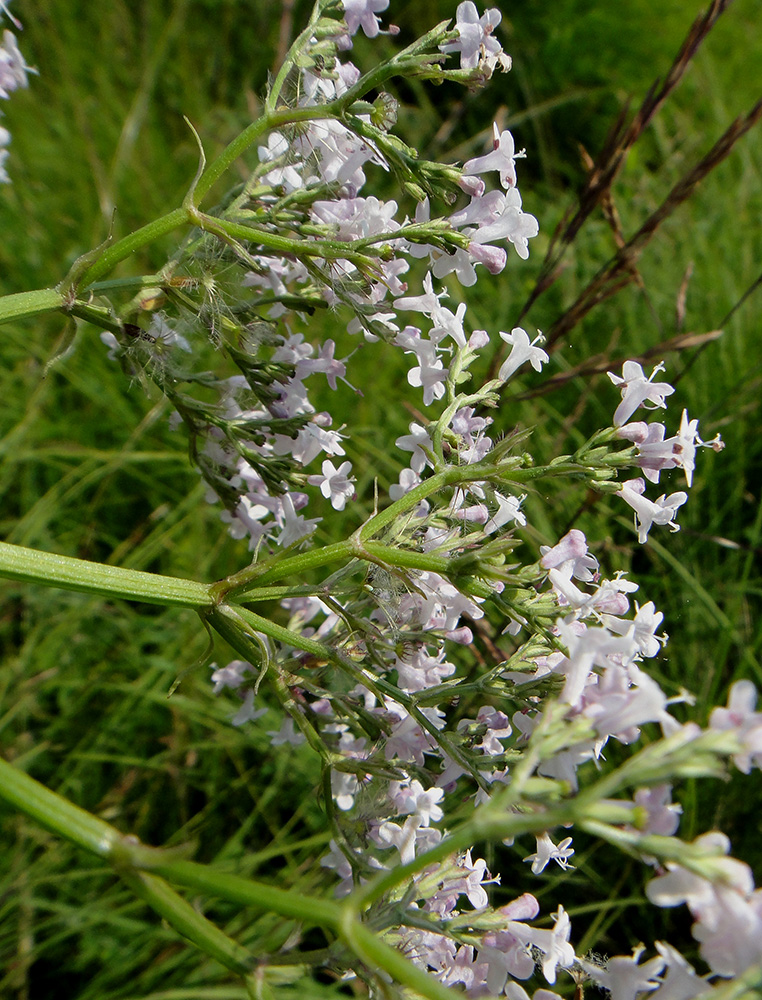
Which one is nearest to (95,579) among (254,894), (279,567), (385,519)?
(279,567)

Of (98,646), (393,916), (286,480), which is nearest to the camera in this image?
(393,916)

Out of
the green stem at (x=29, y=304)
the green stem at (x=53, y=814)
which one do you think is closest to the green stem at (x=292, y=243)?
the green stem at (x=29, y=304)

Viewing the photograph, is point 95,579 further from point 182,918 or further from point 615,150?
point 615,150

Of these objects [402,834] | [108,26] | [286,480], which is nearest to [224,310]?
[286,480]

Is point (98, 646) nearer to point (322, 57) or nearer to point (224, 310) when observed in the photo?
point (224, 310)

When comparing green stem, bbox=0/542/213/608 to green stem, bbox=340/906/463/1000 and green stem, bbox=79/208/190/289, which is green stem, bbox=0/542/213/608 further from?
green stem, bbox=340/906/463/1000

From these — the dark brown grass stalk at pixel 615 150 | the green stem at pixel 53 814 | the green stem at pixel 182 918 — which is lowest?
the green stem at pixel 182 918

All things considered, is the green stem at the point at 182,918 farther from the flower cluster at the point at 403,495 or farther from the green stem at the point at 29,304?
the green stem at the point at 29,304

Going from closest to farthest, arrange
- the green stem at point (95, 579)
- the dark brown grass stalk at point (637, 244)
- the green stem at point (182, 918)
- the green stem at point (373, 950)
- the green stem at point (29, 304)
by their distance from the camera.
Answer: the green stem at point (373, 950), the green stem at point (182, 918), the green stem at point (95, 579), the green stem at point (29, 304), the dark brown grass stalk at point (637, 244)

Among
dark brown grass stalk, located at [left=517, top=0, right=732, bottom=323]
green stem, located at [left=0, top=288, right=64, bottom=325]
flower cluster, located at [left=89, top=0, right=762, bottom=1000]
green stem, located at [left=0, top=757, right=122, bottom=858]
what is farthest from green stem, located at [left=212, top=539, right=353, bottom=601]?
dark brown grass stalk, located at [left=517, top=0, right=732, bottom=323]
